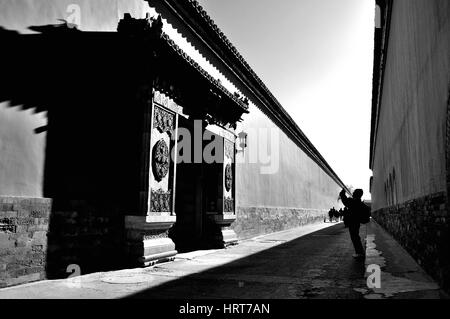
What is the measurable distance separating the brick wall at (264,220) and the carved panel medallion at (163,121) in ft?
14.4

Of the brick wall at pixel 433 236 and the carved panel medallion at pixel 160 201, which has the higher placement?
the carved panel medallion at pixel 160 201

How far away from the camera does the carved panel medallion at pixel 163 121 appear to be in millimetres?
5941

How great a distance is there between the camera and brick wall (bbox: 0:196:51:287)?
12.8 feet

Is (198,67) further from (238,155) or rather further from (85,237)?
(238,155)

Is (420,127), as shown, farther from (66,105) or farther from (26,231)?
(26,231)

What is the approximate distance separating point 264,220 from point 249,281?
334 inches

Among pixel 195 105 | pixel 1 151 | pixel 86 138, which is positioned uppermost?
pixel 195 105

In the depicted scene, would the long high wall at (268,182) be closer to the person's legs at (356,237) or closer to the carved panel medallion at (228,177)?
the carved panel medallion at (228,177)

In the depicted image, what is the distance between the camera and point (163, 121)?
6.13 metres

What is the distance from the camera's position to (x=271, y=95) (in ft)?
45.6

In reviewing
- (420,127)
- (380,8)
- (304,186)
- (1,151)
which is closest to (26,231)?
(1,151)

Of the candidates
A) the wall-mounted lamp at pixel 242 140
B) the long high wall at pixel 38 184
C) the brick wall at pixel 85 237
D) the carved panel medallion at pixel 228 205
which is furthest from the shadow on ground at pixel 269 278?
the wall-mounted lamp at pixel 242 140
